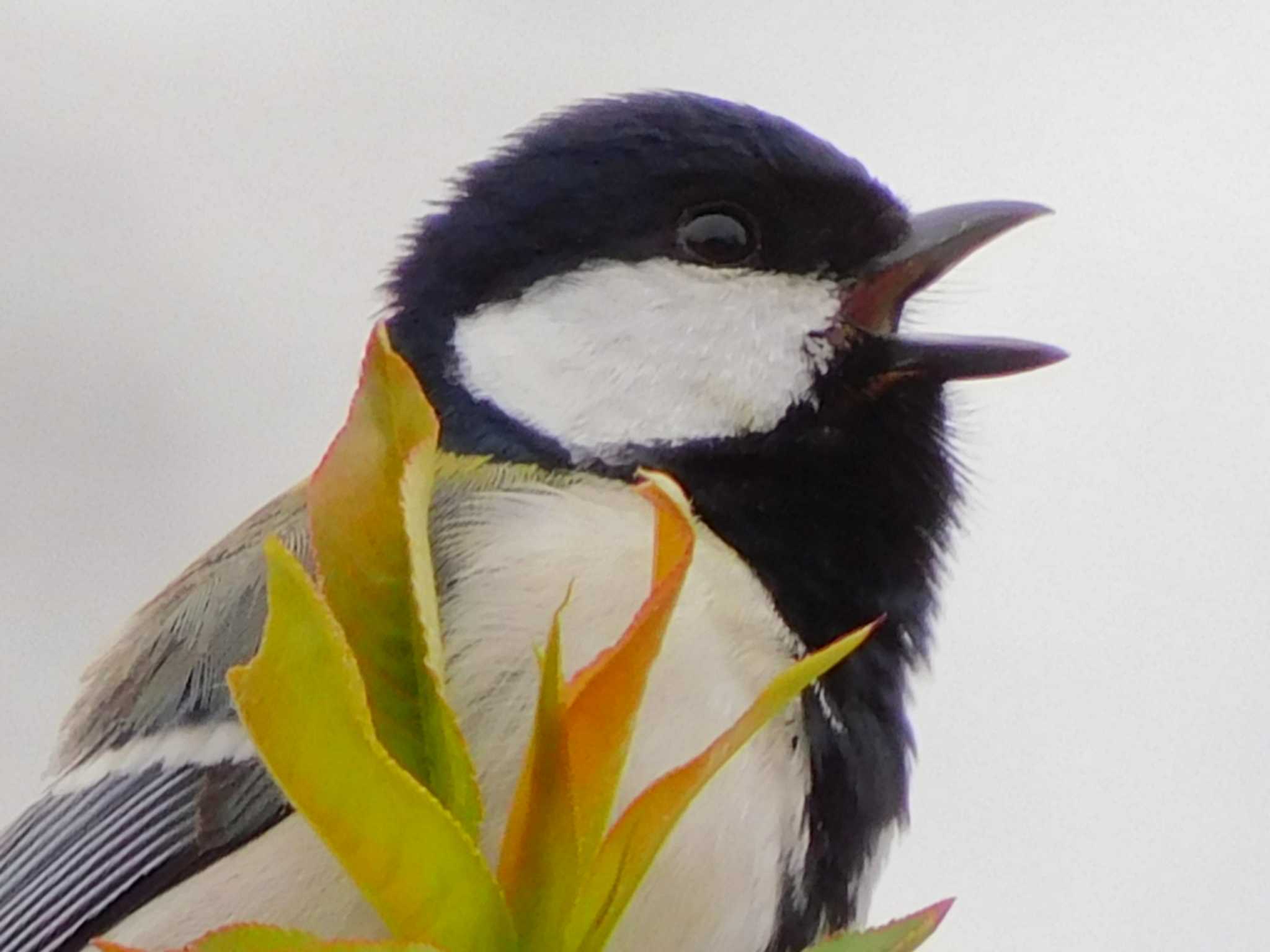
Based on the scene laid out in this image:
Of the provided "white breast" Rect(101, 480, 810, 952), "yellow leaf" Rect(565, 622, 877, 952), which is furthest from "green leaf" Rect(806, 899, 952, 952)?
"white breast" Rect(101, 480, 810, 952)

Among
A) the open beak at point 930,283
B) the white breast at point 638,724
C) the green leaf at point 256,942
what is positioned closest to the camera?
the green leaf at point 256,942

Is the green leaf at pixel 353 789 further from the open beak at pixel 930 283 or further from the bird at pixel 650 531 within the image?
the open beak at pixel 930 283

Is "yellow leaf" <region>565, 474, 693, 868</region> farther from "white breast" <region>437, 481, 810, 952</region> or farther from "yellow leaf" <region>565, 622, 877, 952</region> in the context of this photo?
"white breast" <region>437, 481, 810, 952</region>

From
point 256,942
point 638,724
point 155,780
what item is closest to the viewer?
point 256,942

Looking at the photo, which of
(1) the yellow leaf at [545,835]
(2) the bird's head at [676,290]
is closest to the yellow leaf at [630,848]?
(1) the yellow leaf at [545,835]

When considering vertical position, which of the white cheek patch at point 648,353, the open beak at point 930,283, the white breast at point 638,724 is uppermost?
the open beak at point 930,283

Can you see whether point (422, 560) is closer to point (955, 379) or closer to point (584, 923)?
point (584, 923)

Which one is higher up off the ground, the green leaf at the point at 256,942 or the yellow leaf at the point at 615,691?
the yellow leaf at the point at 615,691

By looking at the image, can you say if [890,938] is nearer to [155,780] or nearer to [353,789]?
[353,789]

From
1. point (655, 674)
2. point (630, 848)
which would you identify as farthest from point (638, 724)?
point (630, 848)
